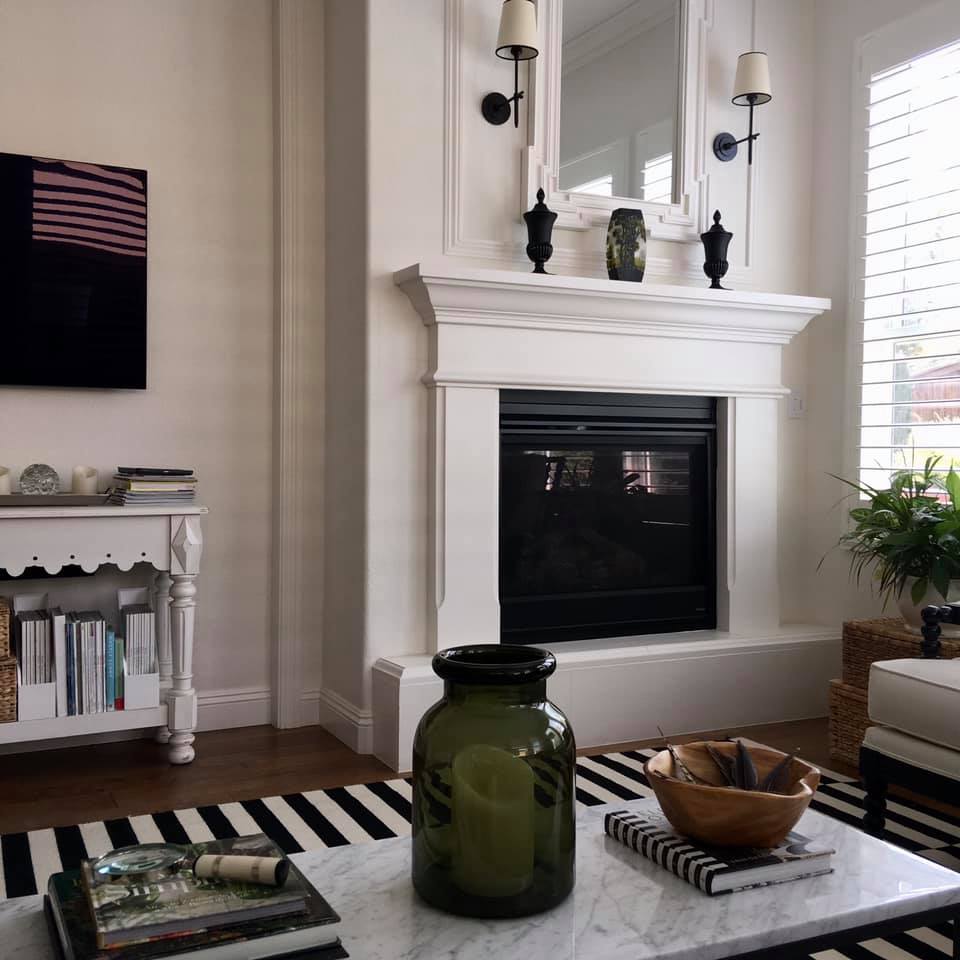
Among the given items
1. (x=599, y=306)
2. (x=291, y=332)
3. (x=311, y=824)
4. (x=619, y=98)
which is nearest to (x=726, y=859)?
(x=311, y=824)

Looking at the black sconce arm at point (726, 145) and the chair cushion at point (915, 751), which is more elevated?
the black sconce arm at point (726, 145)

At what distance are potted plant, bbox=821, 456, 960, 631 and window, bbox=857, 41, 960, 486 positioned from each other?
18 centimetres

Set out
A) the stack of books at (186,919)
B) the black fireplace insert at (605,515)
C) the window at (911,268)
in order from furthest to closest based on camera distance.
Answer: the black fireplace insert at (605,515)
the window at (911,268)
the stack of books at (186,919)

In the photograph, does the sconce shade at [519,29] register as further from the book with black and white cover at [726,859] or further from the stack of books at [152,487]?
the book with black and white cover at [726,859]

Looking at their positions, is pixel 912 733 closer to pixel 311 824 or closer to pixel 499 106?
pixel 311 824

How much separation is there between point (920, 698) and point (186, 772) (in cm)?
203

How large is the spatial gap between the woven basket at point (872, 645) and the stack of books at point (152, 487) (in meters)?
2.10

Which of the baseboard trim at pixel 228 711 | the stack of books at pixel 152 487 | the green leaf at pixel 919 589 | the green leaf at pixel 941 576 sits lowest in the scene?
the baseboard trim at pixel 228 711

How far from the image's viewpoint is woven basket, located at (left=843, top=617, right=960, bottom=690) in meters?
3.11

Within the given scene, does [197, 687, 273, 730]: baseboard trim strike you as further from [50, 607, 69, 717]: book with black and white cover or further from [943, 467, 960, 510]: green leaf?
[943, 467, 960, 510]: green leaf

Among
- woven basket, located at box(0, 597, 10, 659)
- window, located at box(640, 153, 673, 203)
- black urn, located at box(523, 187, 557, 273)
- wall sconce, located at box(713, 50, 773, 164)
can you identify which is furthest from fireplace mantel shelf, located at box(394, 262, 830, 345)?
woven basket, located at box(0, 597, 10, 659)

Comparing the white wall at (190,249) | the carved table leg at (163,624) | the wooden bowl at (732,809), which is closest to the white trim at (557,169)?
the white wall at (190,249)

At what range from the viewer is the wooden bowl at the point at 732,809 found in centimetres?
134

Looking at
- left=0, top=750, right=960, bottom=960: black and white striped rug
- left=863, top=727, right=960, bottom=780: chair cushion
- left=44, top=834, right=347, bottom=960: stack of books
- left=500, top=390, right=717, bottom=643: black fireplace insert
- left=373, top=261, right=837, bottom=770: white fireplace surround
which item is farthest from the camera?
left=500, top=390, right=717, bottom=643: black fireplace insert
